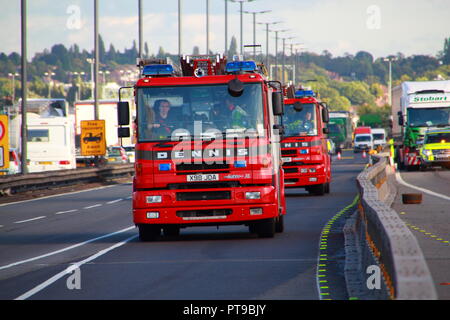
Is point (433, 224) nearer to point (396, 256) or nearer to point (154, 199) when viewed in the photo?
point (154, 199)

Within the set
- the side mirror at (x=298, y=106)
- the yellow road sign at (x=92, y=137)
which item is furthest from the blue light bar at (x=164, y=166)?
the yellow road sign at (x=92, y=137)

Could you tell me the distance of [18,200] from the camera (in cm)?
3400

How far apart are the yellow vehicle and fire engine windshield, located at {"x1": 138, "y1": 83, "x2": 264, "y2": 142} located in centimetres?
3225

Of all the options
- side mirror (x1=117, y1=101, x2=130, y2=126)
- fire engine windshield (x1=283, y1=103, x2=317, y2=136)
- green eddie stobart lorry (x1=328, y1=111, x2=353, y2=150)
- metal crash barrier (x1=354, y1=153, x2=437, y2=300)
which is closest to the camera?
metal crash barrier (x1=354, y1=153, x2=437, y2=300)

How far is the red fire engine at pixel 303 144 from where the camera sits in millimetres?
31031

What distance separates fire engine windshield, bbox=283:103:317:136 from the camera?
102 ft

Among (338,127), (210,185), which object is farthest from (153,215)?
(338,127)

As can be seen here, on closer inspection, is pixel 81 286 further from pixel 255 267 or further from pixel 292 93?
pixel 292 93

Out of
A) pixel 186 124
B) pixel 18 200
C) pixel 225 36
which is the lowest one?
pixel 18 200

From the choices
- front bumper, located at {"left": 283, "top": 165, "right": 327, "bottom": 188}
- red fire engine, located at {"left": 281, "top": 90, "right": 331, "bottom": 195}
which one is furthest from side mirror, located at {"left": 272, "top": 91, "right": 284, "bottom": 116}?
front bumper, located at {"left": 283, "top": 165, "right": 327, "bottom": 188}

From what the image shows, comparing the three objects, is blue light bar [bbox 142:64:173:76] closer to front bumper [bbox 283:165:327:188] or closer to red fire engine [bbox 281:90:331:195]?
red fire engine [bbox 281:90:331:195]

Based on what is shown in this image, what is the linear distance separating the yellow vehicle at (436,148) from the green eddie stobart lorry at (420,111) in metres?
0.22
